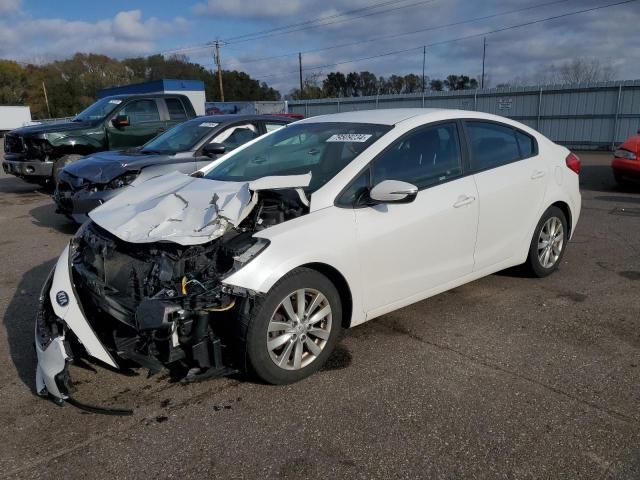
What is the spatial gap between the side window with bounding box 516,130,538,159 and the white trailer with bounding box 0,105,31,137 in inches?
2177

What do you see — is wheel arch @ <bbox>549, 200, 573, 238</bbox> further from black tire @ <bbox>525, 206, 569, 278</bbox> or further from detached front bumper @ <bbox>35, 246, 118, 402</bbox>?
detached front bumper @ <bbox>35, 246, 118, 402</bbox>

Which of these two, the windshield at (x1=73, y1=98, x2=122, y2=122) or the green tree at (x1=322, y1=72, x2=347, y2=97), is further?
the green tree at (x1=322, y1=72, x2=347, y2=97)

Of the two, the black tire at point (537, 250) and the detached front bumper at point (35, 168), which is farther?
the detached front bumper at point (35, 168)

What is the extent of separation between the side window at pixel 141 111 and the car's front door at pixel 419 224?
27.0ft

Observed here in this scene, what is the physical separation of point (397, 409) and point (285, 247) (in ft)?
3.72

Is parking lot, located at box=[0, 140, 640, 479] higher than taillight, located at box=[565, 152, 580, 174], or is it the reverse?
taillight, located at box=[565, 152, 580, 174]

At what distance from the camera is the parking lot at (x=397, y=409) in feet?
8.54

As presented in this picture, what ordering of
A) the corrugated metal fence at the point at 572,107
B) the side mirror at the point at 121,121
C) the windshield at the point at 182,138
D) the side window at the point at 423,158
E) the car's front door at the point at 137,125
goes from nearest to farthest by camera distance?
the side window at the point at 423,158
the windshield at the point at 182,138
the side mirror at the point at 121,121
the car's front door at the point at 137,125
the corrugated metal fence at the point at 572,107

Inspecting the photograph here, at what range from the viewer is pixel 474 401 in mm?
3127

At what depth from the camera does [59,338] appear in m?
2.97

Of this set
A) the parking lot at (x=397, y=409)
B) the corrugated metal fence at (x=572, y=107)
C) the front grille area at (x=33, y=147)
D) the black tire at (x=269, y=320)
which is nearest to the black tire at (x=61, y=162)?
the front grille area at (x=33, y=147)

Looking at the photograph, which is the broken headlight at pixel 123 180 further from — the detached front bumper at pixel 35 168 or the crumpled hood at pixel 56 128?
the detached front bumper at pixel 35 168

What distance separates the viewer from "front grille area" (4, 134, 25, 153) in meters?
10.8

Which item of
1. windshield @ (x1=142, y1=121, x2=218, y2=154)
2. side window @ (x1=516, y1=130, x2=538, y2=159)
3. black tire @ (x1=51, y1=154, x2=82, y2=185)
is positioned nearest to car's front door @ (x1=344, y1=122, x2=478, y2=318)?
side window @ (x1=516, y1=130, x2=538, y2=159)
